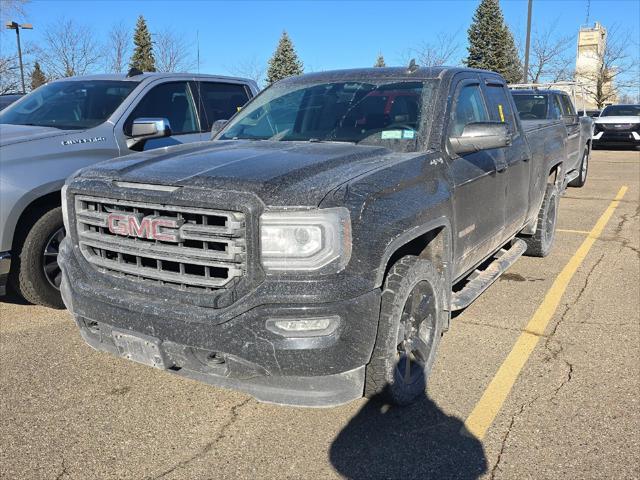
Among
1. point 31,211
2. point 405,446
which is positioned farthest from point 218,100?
point 405,446

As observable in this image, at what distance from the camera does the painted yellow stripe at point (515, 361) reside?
130 inches

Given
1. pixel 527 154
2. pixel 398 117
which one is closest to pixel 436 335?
pixel 398 117

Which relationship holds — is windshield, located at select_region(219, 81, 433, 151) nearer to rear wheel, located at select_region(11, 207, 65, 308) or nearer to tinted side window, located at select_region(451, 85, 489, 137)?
tinted side window, located at select_region(451, 85, 489, 137)

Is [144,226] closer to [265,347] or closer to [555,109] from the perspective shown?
[265,347]

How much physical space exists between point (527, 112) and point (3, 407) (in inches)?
361

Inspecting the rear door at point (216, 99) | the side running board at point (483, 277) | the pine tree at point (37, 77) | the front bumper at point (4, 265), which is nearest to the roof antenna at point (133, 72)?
the rear door at point (216, 99)

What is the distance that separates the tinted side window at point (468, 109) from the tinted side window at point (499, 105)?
173 mm

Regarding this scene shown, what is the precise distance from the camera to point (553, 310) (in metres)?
5.06

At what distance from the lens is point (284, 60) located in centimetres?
5031

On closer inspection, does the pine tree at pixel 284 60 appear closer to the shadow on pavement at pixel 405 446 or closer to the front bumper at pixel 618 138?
the front bumper at pixel 618 138

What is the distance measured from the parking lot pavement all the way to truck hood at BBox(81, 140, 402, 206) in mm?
1328

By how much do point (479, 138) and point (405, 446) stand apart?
74.1 inches

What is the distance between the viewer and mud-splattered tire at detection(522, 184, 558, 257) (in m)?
6.45

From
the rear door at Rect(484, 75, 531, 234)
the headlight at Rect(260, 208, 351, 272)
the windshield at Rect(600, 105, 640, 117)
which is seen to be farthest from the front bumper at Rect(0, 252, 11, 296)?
the windshield at Rect(600, 105, 640, 117)
